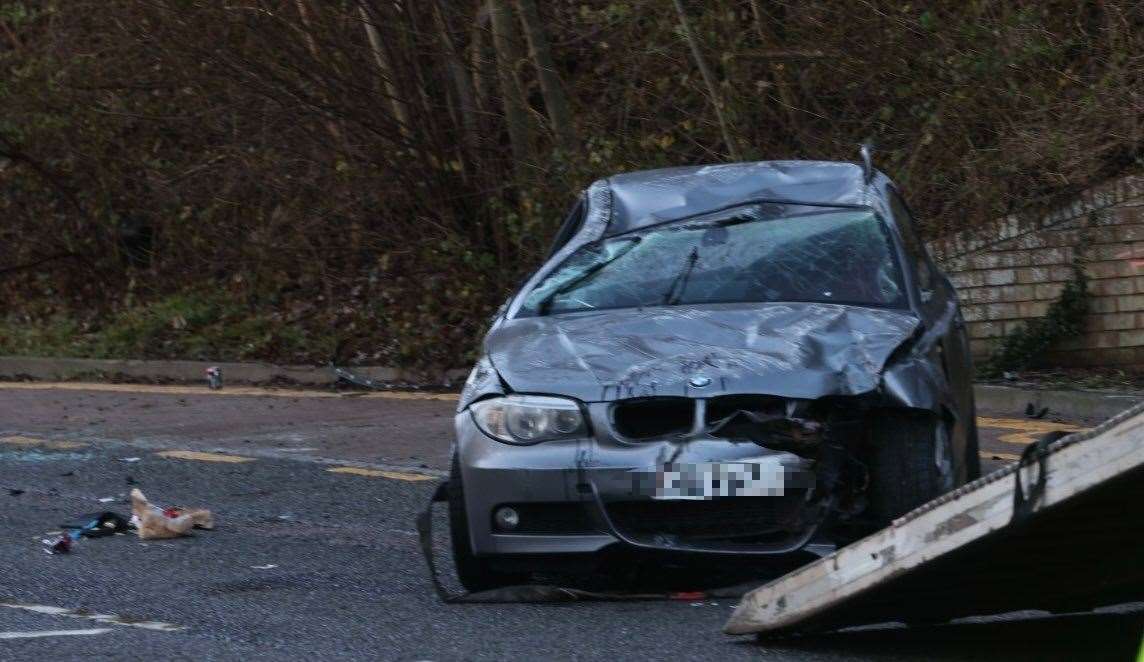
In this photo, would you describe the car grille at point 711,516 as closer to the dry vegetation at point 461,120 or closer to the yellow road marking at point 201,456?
the yellow road marking at point 201,456

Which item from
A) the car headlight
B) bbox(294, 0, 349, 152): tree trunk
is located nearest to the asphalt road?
the car headlight

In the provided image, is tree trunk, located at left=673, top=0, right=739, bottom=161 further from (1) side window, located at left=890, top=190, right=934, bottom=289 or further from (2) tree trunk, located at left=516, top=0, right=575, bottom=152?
(1) side window, located at left=890, top=190, right=934, bottom=289

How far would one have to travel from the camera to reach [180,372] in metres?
17.0

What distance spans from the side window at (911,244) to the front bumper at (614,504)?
162 centimetres

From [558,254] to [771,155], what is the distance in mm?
8211

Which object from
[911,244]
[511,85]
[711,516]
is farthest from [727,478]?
[511,85]

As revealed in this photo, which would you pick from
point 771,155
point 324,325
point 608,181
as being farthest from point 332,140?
point 608,181

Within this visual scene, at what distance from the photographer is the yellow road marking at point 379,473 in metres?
9.66

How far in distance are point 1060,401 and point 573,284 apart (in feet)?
17.6

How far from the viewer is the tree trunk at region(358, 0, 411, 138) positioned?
54.7 feet

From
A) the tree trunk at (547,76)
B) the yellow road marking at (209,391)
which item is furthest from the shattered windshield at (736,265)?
the tree trunk at (547,76)

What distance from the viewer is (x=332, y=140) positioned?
17.5 meters

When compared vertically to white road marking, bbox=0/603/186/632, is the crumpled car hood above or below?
above

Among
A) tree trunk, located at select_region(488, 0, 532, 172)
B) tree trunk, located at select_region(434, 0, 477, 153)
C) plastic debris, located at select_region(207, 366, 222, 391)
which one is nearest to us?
plastic debris, located at select_region(207, 366, 222, 391)
